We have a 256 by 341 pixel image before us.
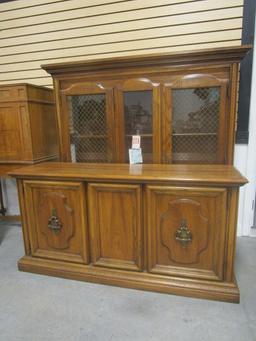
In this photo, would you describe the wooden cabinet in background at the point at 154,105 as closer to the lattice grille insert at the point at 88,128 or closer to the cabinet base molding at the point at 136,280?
the lattice grille insert at the point at 88,128

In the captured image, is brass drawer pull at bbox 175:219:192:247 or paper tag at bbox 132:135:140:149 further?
paper tag at bbox 132:135:140:149

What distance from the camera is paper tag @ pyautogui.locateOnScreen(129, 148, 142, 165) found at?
2199mm

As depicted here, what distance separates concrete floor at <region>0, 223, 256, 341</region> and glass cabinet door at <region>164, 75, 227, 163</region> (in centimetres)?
112

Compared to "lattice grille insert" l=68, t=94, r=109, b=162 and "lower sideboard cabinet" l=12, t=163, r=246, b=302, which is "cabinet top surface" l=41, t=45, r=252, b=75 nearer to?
"lattice grille insert" l=68, t=94, r=109, b=162

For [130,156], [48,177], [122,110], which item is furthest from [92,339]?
[122,110]

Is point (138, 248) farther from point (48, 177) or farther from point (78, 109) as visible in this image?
point (78, 109)

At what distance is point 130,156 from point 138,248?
2.77 feet

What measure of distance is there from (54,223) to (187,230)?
1.11 metres

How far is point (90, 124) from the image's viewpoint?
2369 millimetres

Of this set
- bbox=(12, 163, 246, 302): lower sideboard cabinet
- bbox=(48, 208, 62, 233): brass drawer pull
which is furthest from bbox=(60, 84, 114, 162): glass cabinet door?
bbox=(48, 208, 62, 233): brass drawer pull

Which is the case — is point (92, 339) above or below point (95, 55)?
below

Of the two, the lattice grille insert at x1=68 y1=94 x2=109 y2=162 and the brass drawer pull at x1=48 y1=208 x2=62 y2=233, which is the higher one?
the lattice grille insert at x1=68 y1=94 x2=109 y2=162

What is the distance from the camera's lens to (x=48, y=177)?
190cm

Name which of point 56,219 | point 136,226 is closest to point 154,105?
point 136,226
